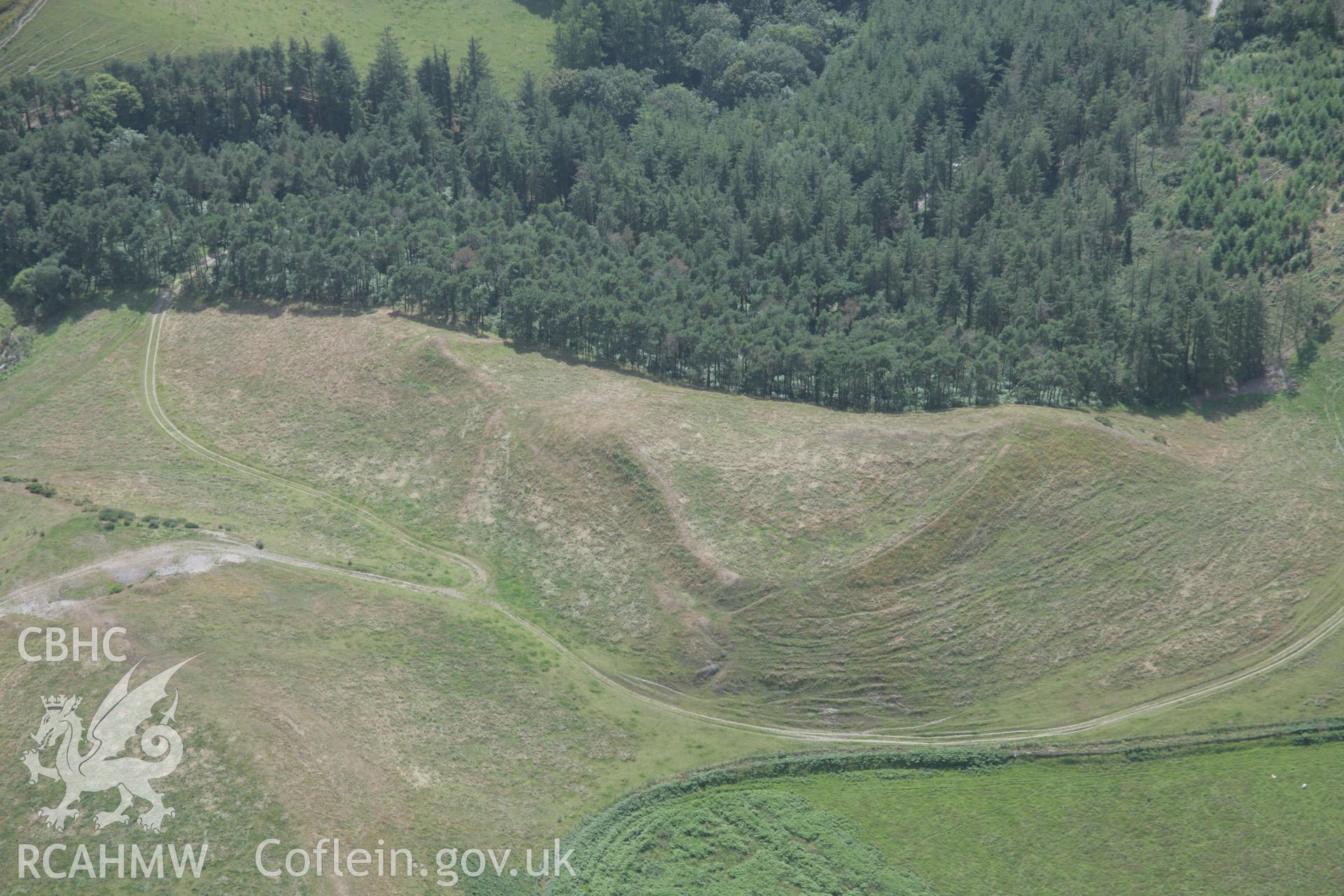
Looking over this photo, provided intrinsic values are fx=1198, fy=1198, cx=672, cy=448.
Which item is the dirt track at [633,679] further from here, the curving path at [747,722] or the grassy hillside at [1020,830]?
the grassy hillside at [1020,830]

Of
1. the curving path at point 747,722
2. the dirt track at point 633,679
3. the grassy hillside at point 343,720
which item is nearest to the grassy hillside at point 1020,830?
the curving path at point 747,722

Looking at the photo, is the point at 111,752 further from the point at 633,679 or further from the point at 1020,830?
the point at 1020,830

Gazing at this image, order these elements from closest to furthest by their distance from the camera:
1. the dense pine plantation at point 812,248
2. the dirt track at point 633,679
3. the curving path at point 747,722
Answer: the curving path at point 747,722 → the dirt track at point 633,679 → the dense pine plantation at point 812,248

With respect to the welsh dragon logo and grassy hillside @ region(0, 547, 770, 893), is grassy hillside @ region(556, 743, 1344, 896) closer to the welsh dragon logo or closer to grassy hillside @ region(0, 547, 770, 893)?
grassy hillside @ region(0, 547, 770, 893)

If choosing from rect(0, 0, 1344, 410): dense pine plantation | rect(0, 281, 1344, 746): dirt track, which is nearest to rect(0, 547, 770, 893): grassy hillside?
rect(0, 281, 1344, 746): dirt track

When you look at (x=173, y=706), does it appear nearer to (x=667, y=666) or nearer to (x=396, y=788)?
(x=396, y=788)

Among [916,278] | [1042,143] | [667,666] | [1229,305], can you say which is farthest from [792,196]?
[667,666]
